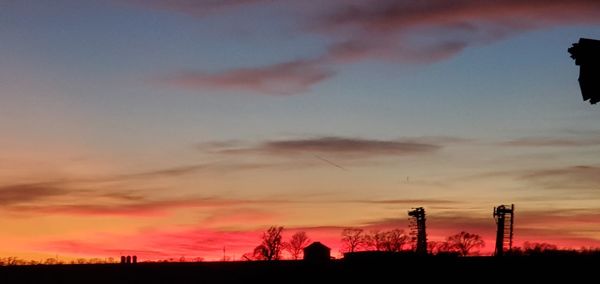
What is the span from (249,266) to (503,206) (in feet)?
72.2

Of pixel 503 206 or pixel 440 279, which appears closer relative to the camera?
pixel 440 279

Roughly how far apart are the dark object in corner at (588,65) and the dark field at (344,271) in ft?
103

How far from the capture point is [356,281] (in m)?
45.8

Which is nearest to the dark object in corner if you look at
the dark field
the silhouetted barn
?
the dark field

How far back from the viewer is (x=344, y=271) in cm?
4719

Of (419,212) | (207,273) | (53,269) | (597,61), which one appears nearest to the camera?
(597,61)

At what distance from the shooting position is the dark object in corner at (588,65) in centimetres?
1016

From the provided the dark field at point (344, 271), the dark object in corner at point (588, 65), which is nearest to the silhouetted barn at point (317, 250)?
the dark field at point (344, 271)

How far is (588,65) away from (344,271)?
124ft

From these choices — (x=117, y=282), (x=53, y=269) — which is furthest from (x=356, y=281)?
(x=53, y=269)

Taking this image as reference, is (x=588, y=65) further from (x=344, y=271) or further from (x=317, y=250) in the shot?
(x=317, y=250)

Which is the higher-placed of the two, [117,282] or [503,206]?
[503,206]

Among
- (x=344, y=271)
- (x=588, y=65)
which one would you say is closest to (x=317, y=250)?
(x=344, y=271)

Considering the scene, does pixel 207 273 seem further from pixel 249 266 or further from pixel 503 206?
pixel 503 206
